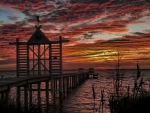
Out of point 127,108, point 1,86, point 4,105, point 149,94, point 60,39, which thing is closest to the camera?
point 127,108

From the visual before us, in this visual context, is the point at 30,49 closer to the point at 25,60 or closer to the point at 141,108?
the point at 25,60

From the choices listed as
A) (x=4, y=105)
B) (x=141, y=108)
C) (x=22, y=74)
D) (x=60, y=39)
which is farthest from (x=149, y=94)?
(x=22, y=74)

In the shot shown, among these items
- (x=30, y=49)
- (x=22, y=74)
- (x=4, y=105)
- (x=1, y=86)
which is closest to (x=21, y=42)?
(x=30, y=49)

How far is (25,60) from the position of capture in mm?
25984

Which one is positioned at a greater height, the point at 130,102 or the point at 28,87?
the point at 130,102

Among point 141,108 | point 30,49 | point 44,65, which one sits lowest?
point 141,108

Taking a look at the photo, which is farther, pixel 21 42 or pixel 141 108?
pixel 21 42

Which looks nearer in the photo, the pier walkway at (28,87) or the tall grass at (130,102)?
the tall grass at (130,102)

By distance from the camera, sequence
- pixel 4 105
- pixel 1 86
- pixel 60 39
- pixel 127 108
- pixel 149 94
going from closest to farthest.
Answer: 1. pixel 127 108
2. pixel 4 105
3. pixel 149 94
4. pixel 1 86
5. pixel 60 39

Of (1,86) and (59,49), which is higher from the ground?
(59,49)

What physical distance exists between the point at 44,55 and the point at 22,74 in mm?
2823

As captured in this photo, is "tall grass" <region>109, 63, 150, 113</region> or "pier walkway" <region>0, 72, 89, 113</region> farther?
"pier walkway" <region>0, 72, 89, 113</region>

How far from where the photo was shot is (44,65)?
1033 inches

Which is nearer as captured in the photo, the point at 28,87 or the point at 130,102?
the point at 130,102
